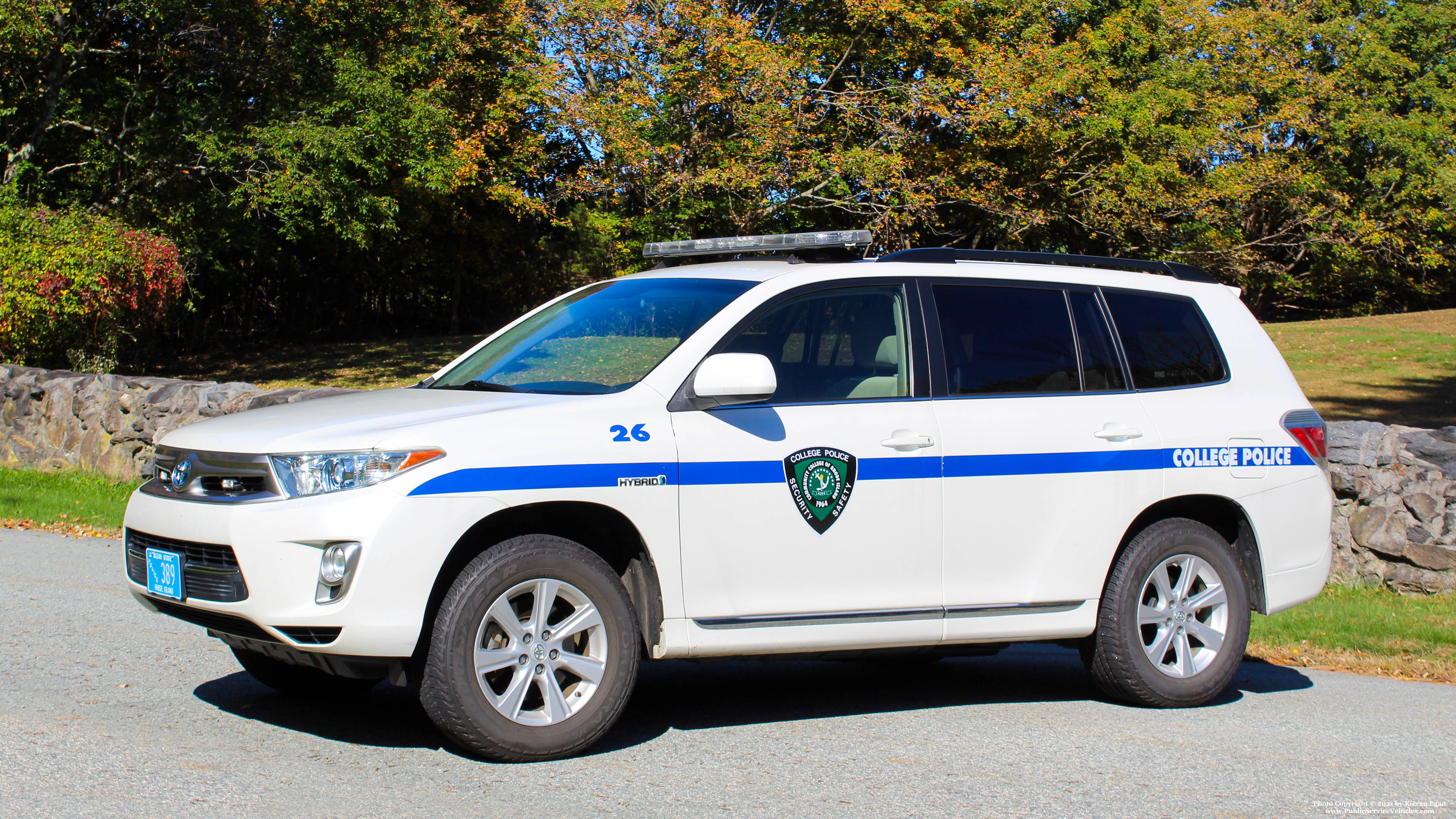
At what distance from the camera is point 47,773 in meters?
4.44

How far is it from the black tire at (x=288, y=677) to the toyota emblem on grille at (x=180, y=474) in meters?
0.98

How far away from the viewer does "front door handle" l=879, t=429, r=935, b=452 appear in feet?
17.8

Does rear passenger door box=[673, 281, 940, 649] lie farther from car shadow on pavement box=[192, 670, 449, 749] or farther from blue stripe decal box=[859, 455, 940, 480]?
car shadow on pavement box=[192, 670, 449, 749]

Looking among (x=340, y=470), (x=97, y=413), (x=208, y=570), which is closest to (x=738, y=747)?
(x=340, y=470)

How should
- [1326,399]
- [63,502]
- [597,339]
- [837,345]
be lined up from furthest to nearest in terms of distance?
1. [1326,399]
2. [63,502]
3. [597,339]
4. [837,345]

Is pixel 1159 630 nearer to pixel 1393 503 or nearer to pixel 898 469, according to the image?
pixel 898 469

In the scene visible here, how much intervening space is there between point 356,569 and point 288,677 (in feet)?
5.26

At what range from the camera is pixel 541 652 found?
4805mm

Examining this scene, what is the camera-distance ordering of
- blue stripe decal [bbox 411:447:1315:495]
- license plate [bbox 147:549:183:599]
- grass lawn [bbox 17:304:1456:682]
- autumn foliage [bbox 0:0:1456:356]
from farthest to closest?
1. autumn foliage [bbox 0:0:1456:356]
2. grass lawn [bbox 17:304:1456:682]
3. license plate [bbox 147:549:183:599]
4. blue stripe decal [bbox 411:447:1315:495]

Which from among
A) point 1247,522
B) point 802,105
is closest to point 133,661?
point 1247,522

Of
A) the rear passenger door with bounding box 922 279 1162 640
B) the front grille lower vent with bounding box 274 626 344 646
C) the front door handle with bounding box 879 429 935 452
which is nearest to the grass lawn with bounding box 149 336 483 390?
the rear passenger door with bounding box 922 279 1162 640

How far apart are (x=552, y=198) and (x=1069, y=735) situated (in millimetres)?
23001

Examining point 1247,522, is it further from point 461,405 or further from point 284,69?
point 284,69

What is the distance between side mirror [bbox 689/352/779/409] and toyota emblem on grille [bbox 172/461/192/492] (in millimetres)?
1972
